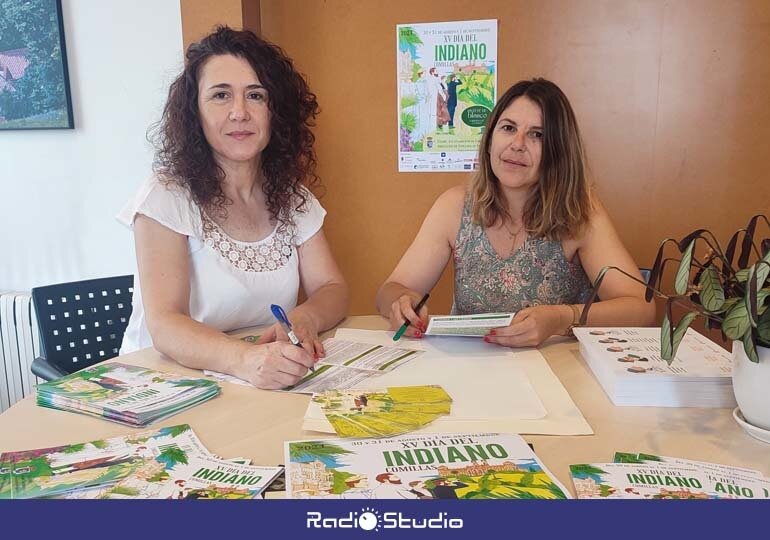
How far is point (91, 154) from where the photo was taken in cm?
280

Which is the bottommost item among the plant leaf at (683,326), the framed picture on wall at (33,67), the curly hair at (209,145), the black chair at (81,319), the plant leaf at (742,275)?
the black chair at (81,319)

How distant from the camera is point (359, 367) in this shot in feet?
4.32

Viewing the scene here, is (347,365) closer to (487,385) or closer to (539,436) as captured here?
(487,385)

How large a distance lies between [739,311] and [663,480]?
0.26m

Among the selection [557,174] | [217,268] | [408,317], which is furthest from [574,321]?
[217,268]

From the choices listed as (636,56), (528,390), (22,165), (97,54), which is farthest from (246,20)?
(528,390)

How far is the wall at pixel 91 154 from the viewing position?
2.67 metres

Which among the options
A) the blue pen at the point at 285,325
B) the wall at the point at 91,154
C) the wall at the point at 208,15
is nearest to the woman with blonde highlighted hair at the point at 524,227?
the blue pen at the point at 285,325

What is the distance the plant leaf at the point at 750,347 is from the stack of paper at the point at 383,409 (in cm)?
46

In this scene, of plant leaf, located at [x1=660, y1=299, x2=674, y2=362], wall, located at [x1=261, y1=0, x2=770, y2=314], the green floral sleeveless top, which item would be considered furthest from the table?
wall, located at [x1=261, y1=0, x2=770, y2=314]

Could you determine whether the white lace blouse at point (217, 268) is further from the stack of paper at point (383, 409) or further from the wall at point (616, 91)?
the wall at point (616, 91)

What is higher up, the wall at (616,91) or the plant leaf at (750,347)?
the wall at (616,91)
